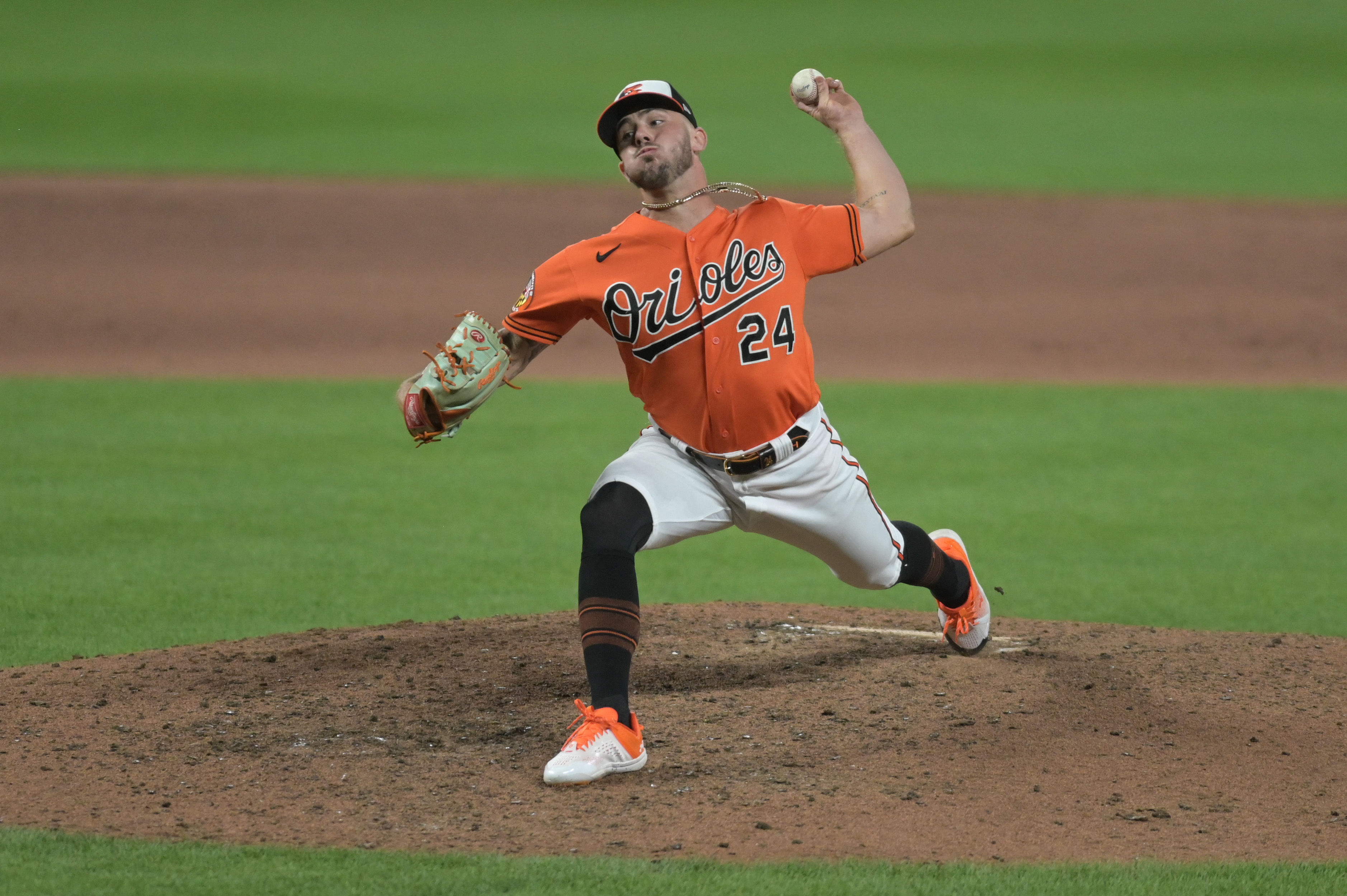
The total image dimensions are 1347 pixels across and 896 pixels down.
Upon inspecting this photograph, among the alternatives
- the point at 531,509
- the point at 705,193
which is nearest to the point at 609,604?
the point at 705,193

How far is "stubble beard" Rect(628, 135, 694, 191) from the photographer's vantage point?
13.6 feet

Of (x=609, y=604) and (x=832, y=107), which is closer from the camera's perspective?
(x=609, y=604)

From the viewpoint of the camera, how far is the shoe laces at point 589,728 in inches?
149

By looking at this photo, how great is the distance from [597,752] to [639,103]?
1733mm

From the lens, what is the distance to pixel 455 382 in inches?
154

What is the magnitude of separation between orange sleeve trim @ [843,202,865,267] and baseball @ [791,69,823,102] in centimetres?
32

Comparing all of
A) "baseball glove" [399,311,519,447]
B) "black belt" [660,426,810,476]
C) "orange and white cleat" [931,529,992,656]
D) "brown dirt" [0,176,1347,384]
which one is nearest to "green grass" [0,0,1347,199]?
"brown dirt" [0,176,1347,384]

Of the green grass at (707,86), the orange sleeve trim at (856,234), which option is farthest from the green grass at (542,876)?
the green grass at (707,86)

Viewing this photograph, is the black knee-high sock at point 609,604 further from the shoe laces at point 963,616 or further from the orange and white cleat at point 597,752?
the shoe laces at point 963,616

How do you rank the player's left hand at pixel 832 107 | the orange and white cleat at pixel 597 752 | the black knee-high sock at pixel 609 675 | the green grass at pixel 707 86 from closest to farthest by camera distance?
the orange and white cleat at pixel 597 752 → the black knee-high sock at pixel 609 675 → the player's left hand at pixel 832 107 → the green grass at pixel 707 86

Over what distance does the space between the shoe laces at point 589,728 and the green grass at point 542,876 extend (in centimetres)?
54

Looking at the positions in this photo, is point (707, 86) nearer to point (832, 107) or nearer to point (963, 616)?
point (963, 616)

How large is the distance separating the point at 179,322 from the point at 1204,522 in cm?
885

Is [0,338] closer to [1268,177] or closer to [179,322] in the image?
[179,322]
